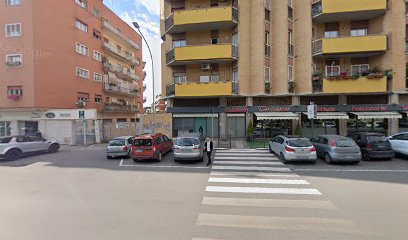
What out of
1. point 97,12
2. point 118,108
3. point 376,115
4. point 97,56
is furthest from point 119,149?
point 97,12

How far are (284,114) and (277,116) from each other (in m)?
0.96

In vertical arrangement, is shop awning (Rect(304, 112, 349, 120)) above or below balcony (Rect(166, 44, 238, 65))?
below

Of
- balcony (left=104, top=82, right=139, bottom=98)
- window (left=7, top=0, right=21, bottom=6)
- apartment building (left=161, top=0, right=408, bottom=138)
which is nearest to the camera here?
apartment building (left=161, top=0, right=408, bottom=138)

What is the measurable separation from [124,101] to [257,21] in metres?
25.5

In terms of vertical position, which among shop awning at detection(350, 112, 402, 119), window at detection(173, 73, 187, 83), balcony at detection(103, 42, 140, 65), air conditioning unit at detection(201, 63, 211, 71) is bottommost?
shop awning at detection(350, 112, 402, 119)

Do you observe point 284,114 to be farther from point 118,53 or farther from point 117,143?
point 118,53

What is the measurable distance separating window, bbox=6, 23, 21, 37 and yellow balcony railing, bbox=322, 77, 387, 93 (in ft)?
91.4

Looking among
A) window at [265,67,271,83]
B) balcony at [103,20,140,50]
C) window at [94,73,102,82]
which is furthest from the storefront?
window at [265,67,271,83]

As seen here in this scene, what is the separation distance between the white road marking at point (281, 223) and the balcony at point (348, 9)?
1973 centimetres

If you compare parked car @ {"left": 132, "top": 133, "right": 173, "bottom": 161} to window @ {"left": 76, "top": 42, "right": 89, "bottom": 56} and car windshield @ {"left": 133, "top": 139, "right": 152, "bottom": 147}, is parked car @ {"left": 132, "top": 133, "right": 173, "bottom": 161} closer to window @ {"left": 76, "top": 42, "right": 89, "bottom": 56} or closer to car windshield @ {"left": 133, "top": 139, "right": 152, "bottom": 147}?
car windshield @ {"left": 133, "top": 139, "right": 152, "bottom": 147}

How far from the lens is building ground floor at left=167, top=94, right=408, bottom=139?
1992 cm

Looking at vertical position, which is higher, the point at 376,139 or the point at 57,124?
the point at 57,124

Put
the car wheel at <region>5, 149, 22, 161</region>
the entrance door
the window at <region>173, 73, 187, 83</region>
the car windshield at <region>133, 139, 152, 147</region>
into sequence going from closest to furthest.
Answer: the car windshield at <region>133, 139, 152, 147</region>
the car wheel at <region>5, 149, 22, 161</region>
the entrance door
the window at <region>173, 73, 187, 83</region>

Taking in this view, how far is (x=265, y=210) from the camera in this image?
5.83 metres
